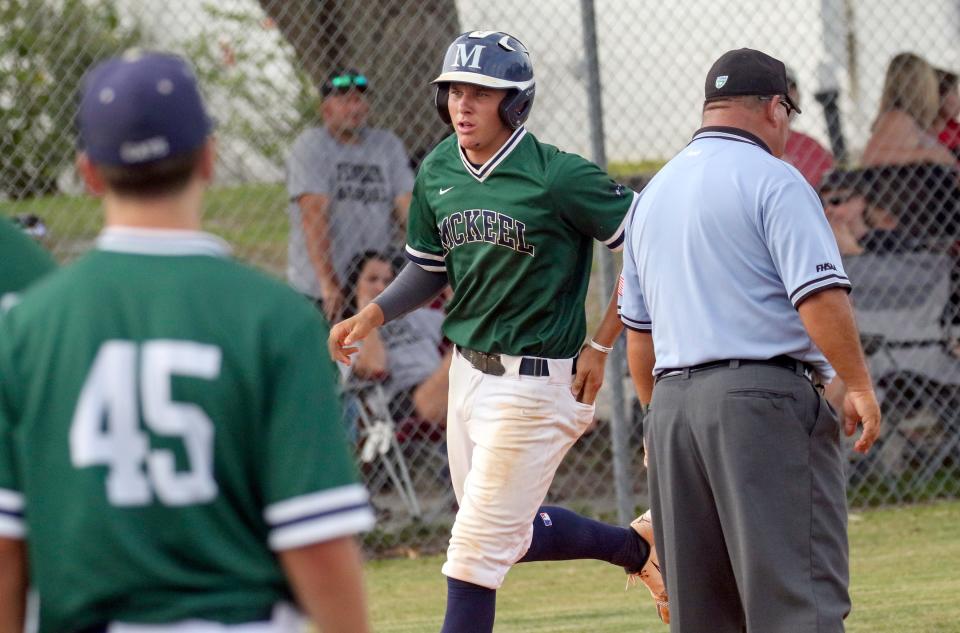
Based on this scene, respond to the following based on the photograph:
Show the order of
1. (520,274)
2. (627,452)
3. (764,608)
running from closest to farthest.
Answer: (764,608), (520,274), (627,452)

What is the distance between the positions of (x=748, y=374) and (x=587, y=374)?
105 centimetres

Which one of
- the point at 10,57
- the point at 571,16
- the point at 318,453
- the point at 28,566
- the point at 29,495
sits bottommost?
the point at 10,57

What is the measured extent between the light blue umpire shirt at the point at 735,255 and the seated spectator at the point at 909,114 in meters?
5.04

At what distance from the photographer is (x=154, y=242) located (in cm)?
221

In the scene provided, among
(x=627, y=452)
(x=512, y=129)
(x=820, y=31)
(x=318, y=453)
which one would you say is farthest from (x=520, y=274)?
(x=820, y=31)

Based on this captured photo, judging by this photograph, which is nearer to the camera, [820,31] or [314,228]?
[314,228]

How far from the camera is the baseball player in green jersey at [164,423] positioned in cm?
214

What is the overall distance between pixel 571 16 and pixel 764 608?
16.2ft

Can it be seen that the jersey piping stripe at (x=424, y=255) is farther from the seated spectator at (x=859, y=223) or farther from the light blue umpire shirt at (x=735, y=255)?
the seated spectator at (x=859, y=223)

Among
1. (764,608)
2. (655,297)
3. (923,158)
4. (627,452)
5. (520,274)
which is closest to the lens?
(764,608)

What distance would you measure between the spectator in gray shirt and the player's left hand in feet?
10.5

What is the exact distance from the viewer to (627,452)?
8078mm

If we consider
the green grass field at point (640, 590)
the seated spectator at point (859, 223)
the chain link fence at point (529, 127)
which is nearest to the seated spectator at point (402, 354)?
the chain link fence at point (529, 127)

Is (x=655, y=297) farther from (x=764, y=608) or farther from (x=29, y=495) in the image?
(x=29, y=495)
